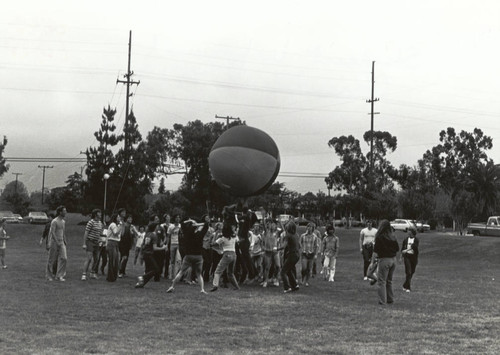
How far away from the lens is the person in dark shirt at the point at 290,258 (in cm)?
1569

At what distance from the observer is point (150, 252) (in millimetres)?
16344

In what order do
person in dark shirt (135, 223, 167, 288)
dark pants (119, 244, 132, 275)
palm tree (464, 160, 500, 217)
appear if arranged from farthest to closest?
palm tree (464, 160, 500, 217)
dark pants (119, 244, 132, 275)
person in dark shirt (135, 223, 167, 288)

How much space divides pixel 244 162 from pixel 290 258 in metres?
2.50

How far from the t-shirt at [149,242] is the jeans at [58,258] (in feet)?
6.61

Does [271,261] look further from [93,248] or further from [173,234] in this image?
[93,248]

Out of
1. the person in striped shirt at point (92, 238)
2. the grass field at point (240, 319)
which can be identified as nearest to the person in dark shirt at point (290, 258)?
the grass field at point (240, 319)

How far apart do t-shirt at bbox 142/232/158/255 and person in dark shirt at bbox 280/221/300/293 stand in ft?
10.8

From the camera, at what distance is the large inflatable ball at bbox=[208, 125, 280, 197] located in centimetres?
1536

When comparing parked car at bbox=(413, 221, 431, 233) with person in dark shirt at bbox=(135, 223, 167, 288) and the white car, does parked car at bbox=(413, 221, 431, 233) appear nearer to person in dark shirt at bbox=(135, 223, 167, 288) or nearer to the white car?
the white car

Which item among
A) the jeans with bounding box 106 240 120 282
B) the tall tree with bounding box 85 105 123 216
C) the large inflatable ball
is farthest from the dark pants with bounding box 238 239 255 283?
the tall tree with bounding box 85 105 123 216

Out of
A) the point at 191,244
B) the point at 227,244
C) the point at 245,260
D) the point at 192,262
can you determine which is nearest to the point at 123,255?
the point at 245,260

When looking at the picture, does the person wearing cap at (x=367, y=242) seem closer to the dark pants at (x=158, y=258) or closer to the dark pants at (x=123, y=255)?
the dark pants at (x=158, y=258)

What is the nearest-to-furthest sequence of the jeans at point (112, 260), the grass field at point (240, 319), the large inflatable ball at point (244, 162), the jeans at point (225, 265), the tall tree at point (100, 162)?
the grass field at point (240, 319) < the jeans at point (225, 265) < the large inflatable ball at point (244, 162) < the jeans at point (112, 260) < the tall tree at point (100, 162)

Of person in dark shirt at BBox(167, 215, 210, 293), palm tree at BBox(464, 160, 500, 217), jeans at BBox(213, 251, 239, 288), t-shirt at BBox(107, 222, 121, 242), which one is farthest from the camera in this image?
palm tree at BBox(464, 160, 500, 217)
